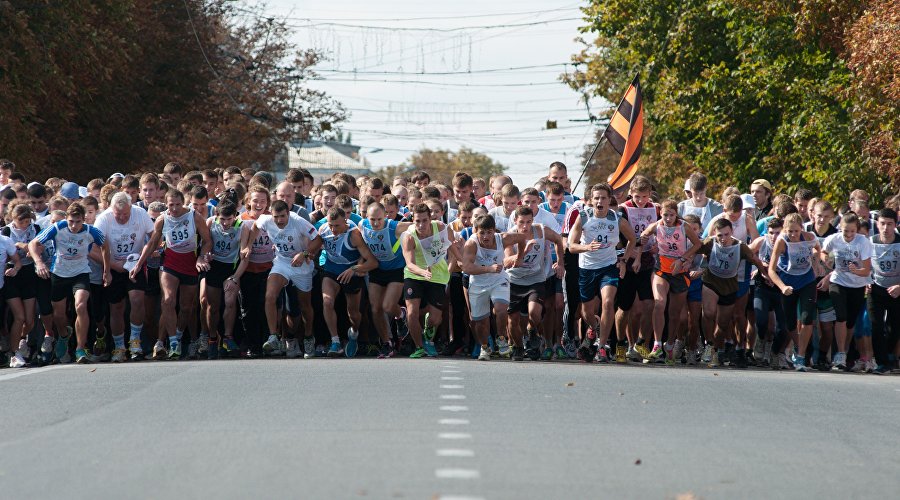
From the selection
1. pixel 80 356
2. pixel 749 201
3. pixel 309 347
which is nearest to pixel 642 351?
pixel 749 201

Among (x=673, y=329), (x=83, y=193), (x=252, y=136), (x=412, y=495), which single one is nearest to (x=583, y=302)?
(x=673, y=329)

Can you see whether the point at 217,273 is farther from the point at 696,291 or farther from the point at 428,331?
the point at 696,291

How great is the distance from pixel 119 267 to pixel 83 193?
3532mm

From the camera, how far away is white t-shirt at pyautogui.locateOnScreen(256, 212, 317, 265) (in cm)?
1653

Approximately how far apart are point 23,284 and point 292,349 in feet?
10.1

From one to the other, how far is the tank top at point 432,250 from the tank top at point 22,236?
4148 mm

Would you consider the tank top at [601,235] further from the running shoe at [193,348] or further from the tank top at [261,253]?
the running shoe at [193,348]

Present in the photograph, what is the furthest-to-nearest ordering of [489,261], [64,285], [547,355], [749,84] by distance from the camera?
[749,84], [547,355], [489,261], [64,285]

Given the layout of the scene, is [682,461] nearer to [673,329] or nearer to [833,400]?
[833,400]

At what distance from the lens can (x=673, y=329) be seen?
1670 cm

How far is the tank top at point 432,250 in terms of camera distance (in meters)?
16.3

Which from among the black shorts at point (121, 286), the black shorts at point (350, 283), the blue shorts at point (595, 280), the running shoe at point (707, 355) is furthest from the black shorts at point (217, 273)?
the running shoe at point (707, 355)

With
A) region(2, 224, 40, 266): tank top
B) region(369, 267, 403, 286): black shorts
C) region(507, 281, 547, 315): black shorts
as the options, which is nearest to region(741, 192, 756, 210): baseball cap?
region(507, 281, 547, 315): black shorts

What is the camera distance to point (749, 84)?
3462cm
